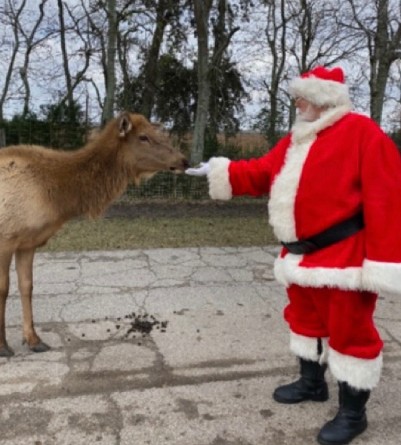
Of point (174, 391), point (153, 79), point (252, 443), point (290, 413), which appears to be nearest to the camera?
point (252, 443)

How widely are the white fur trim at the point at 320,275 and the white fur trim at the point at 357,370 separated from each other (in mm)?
443

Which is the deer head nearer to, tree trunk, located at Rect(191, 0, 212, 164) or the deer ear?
the deer ear

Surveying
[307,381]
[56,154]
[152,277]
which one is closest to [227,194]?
[307,381]

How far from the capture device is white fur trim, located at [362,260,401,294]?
2.59 m

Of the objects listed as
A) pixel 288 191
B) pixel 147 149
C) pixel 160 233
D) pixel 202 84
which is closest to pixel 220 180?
pixel 288 191

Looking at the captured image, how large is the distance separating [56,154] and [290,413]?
2596 mm

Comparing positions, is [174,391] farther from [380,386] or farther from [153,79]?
[153,79]

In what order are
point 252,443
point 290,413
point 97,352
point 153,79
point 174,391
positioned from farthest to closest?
1. point 153,79
2. point 97,352
3. point 174,391
4. point 290,413
5. point 252,443

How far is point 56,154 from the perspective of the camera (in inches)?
163

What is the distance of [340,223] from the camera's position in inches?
108

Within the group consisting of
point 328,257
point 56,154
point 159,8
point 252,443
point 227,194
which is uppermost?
point 159,8

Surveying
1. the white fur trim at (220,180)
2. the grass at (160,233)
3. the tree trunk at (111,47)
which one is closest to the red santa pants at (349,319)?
the white fur trim at (220,180)

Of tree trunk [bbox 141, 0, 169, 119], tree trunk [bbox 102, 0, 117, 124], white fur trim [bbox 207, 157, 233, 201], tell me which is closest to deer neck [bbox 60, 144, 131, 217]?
white fur trim [bbox 207, 157, 233, 201]

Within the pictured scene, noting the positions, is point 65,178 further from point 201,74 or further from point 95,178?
point 201,74
